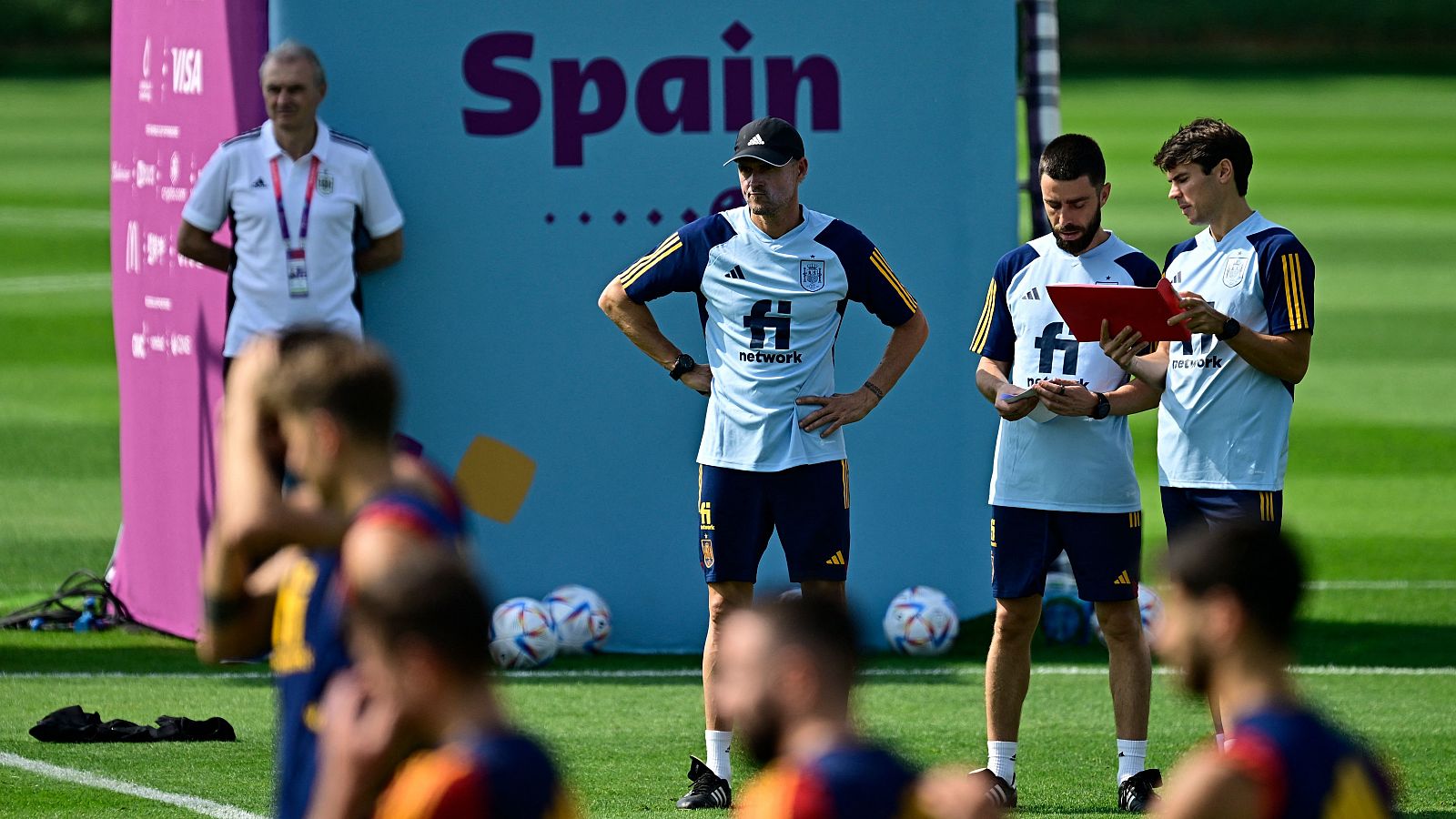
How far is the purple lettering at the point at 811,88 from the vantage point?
9422 mm

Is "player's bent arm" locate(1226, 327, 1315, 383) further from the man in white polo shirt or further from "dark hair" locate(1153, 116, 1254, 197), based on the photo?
the man in white polo shirt

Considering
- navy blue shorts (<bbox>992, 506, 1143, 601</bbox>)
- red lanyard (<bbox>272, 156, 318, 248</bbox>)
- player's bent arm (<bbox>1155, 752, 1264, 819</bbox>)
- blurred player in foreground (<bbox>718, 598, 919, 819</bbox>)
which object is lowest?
navy blue shorts (<bbox>992, 506, 1143, 601</bbox>)

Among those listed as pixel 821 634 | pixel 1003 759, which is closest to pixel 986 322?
pixel 1003 759

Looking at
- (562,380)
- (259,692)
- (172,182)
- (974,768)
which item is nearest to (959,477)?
(562,380)

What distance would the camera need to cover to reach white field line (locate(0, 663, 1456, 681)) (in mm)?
9070

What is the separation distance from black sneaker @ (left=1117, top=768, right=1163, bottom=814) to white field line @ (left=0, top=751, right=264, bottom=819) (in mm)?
2753

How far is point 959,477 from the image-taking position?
31.7 ft

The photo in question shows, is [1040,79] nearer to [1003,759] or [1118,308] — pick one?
[1118,308]

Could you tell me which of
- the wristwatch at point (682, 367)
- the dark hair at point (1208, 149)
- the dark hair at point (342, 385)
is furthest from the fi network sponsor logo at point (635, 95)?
the dark hair at point (342, 385)

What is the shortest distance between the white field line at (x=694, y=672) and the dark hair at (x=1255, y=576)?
17.9 ft

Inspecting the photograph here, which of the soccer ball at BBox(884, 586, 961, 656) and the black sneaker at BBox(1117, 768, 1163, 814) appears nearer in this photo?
the black sneaker at BBox(1117, 768, 1163, 814)

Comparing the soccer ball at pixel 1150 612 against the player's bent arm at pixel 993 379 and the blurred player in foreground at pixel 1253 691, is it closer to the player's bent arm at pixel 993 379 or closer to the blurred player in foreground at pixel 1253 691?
the player's bent arm at pixel 993 379

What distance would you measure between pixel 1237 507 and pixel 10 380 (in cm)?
1476

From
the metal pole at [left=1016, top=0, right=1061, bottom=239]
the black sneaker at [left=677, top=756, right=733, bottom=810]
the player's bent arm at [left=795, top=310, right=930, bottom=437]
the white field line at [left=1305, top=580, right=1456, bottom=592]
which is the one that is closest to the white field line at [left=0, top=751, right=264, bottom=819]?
the black sneaker at [left=677, top=756, right=733, bottom=810]
